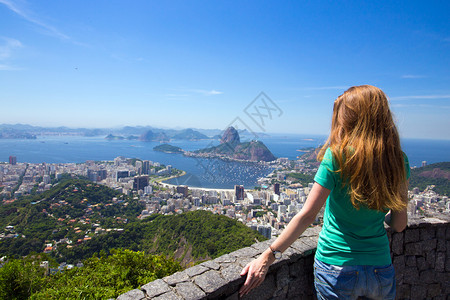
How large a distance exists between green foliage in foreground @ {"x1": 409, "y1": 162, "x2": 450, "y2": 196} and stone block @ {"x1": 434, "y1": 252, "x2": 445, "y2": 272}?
2109cm

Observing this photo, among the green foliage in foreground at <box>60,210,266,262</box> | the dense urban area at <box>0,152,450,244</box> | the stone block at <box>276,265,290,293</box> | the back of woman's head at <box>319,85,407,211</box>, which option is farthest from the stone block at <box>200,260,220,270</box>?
the dense urban area at <box>0,152,450,244</box>

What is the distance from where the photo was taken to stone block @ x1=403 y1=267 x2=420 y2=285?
215cm

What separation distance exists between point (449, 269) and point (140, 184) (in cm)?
3255

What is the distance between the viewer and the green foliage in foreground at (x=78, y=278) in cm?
214

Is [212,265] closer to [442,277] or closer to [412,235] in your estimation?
[412,235]

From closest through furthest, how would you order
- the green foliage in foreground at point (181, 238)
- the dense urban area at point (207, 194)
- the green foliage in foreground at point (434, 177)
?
the green foliage in foreground at point (181, 238)
the dense urban area at point (207, 194)
the green foliage in foreground at point (434, 177)

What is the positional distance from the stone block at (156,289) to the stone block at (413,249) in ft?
7.15

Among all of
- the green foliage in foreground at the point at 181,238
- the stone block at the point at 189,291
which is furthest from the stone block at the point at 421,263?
the green foliage in foreground at the point at 181,238

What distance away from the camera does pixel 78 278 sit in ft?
8.28

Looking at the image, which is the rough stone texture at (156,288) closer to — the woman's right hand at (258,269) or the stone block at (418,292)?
the woman's right hand at (258,269)

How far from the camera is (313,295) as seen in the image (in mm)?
1747

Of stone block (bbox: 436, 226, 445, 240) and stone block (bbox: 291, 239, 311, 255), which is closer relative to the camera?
stone block (bbox: 291, 239, 311, 255)

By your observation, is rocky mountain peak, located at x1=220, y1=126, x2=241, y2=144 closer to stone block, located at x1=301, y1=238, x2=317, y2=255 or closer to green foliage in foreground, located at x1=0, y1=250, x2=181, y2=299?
green foliage in foreground, located at x1=0, y1=250, x2=181, y2=299

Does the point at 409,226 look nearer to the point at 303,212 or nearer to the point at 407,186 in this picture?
the point at 407,186
